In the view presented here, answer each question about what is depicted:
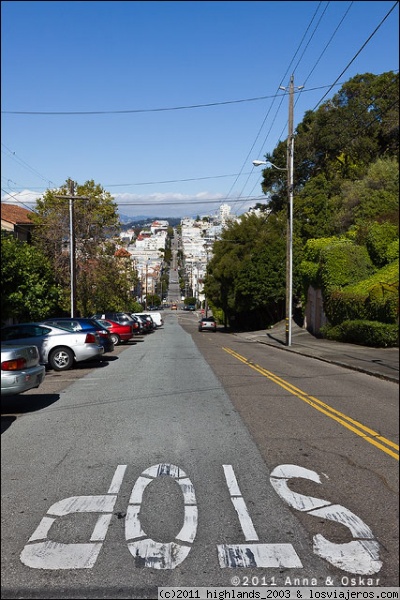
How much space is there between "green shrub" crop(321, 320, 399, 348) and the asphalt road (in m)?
0.39

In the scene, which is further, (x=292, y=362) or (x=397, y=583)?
(x=292, y=362)

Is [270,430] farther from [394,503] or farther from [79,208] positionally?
[79,208]

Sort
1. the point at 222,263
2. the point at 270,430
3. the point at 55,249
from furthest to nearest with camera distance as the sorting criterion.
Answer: the point at 222,263, the point at 55,249, the point at 270,430

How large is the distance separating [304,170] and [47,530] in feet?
11.4

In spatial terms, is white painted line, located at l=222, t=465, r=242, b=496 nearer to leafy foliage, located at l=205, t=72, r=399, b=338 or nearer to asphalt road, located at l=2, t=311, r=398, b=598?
asphalt road, located at l=2, t=311, r=398, b=598

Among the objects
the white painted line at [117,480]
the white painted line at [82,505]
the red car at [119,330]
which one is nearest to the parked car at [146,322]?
the red car at [119,330]

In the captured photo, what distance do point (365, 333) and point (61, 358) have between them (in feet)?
39.3

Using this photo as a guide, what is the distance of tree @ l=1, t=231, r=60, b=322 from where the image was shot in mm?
19828

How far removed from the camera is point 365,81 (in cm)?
340

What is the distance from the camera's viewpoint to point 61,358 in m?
14.8

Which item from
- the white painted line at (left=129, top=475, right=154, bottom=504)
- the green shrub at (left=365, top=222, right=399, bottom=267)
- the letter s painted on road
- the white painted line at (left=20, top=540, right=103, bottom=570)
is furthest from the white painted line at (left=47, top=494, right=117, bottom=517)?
the green shrub at (left=365, top=222, right=399, bottom=267)

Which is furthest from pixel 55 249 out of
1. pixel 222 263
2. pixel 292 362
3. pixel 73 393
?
pixel 73 393

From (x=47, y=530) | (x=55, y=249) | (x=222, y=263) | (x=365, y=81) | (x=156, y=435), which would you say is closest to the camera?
(x=365, y=81)

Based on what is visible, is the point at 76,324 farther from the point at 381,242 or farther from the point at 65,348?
the point at 381,242
